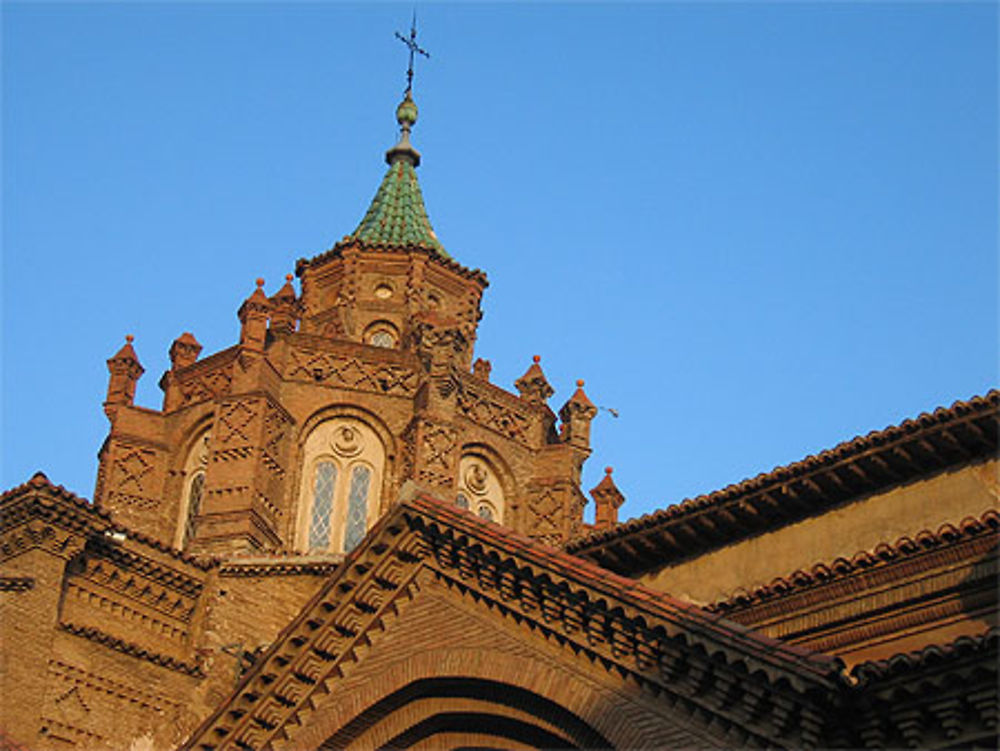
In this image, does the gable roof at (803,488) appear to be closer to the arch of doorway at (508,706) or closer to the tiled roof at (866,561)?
the tiled roof at (866,561)

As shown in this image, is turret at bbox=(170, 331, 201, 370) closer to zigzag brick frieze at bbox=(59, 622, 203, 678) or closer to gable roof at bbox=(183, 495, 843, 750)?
zigzag brick frieze at bbox=(59, 622, 203, 678)

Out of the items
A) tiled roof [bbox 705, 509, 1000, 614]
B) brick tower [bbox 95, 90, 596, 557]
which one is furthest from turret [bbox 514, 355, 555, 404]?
tiled roof [bbox 705, 509, 1000, 614]

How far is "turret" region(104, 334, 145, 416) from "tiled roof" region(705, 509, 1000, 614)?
19935 mm

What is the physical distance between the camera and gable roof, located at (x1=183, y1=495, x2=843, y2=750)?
14.9 m

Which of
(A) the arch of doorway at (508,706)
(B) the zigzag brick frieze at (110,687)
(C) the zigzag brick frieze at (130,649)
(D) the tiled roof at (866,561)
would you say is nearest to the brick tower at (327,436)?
(C) the zigzag brick frieze at (130,649)

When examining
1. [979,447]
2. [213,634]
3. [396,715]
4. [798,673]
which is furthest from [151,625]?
Answer: [798,673]

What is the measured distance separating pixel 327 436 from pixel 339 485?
118cm

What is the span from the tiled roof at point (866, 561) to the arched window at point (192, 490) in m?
17.0

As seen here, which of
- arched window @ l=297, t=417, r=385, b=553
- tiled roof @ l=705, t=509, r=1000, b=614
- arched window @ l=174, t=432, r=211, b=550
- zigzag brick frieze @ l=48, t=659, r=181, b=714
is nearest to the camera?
tiled roof @ l=705, t=509, r=1000, b=614

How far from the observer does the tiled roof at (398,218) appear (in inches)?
1698

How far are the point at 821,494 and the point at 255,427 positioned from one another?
16.6 meters

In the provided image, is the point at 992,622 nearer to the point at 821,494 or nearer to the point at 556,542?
the point at 821,494

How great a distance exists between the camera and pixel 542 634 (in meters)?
17.1

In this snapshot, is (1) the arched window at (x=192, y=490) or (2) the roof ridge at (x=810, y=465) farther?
(1) the arched window at (x=192, y=490)
